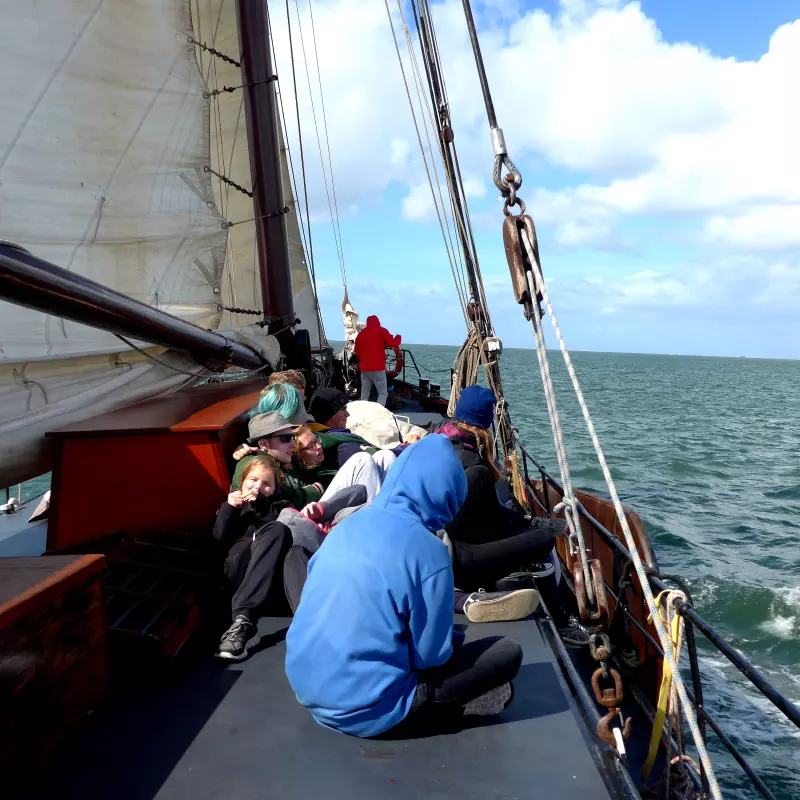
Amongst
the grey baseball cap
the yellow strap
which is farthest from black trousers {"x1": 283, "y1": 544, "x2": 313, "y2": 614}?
the yellow strap

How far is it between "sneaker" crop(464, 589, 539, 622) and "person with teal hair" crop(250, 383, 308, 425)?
5.29 feet

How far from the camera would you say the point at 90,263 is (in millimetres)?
4289

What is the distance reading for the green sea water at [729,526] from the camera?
5.94 metres

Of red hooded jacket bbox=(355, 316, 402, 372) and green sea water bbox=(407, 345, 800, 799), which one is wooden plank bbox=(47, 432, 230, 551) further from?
red hooded jacket bbox=(355, 316, 402, 372)

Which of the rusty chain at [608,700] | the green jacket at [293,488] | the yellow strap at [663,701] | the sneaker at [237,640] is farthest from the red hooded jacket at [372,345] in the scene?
the yellow strap at [663,701]

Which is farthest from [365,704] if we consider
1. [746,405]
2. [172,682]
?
[746,405]

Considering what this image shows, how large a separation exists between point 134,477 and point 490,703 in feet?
7.18

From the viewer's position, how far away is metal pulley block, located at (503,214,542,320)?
3.27m

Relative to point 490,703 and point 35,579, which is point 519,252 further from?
point 35,579

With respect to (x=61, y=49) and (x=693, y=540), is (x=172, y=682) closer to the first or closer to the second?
(x=61, y=49)

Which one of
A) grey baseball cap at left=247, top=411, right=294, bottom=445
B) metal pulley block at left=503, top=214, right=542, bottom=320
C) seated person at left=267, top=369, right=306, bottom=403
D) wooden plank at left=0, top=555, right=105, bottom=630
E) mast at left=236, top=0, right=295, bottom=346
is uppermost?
mast at left=236, top=0, right=295, bottom=346

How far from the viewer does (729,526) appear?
38.1 ft

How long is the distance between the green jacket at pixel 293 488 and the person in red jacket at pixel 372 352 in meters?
5.69

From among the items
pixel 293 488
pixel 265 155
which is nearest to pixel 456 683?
pixel 293 488
